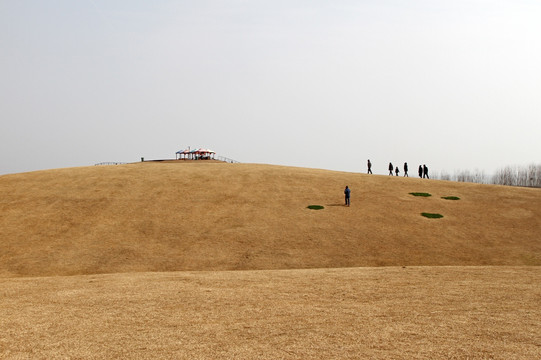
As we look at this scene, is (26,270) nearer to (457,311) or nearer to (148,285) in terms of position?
(148,285)

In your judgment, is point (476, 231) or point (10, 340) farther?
point (476, 231)

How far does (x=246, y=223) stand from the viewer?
113 feet

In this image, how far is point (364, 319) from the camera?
13562 millimetres

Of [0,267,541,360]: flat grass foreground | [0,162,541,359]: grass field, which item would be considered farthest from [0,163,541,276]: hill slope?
[0,267,541,360]: flat grass foreground

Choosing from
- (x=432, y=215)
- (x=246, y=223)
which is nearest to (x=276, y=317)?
(x=246, y=223)

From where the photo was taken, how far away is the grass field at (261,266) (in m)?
11.9

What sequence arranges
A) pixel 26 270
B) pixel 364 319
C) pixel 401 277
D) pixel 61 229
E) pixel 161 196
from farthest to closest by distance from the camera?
1. pixel 161 196
2. pixel 61 229
3. pixel 26 270
4. pixel 401 277
5. pixel 364 319

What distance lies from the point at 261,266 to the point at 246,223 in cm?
895

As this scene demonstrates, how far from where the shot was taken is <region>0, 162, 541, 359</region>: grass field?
1188 centimetres

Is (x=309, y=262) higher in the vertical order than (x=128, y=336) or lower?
lower

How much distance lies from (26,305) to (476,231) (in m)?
30.5

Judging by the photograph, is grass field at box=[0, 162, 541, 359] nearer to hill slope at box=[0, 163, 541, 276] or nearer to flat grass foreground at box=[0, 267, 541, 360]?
flat grass foreground at box=[0, 267, 541, 360]

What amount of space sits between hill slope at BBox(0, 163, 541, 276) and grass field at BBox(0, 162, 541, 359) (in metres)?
0.18

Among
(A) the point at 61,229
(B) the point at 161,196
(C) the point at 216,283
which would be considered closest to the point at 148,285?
(C) the point at 216,283
